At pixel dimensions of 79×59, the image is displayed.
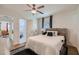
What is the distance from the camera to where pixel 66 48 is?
4.23ft

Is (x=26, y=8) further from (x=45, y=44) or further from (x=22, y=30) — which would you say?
(x=45, y=44)

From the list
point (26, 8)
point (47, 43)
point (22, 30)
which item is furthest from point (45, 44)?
point (26, 8)

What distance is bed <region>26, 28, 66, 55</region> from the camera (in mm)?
1217

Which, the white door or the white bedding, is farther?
the white door

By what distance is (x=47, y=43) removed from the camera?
1219 millimetres

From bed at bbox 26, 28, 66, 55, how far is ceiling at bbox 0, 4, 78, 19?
27cm

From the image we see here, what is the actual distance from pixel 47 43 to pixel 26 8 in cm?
56

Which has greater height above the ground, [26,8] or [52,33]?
[26,8]

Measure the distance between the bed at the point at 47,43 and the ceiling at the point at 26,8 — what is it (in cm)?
27

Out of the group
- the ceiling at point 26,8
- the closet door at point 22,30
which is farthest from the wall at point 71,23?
the closet door at point 22,30

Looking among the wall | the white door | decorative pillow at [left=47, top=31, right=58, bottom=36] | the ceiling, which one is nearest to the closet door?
the white door

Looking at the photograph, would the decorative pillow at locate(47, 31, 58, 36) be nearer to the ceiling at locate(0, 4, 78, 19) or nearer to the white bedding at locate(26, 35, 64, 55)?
the white bedding at locate(26, 35, 64, 55)

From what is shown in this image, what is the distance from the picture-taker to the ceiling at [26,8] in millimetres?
1233
